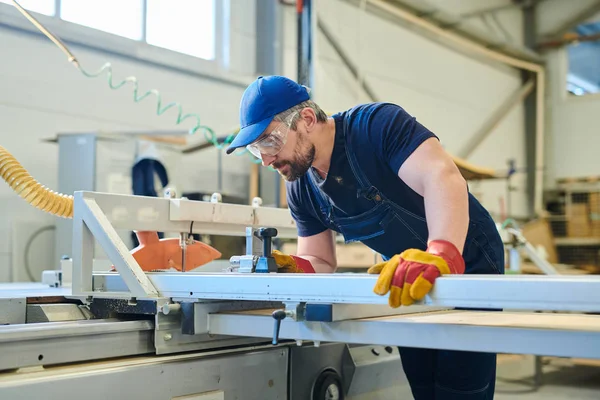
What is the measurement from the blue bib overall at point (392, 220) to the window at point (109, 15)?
313 cm

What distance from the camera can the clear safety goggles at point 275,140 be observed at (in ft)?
5.31

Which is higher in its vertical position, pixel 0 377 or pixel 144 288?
pixel 144 288

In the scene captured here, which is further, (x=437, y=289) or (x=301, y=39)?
(x=301, y=39)

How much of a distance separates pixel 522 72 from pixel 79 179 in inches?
278

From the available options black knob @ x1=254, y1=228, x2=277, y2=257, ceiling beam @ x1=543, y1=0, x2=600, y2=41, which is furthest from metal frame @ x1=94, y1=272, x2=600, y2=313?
ceiling beam @ x1=543, y1=0, x2=600, y2=41

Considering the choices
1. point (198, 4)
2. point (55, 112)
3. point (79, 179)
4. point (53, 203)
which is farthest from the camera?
point (198, 4)

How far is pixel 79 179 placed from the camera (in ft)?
13.0

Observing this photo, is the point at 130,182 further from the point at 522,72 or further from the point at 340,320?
the point at 522,72

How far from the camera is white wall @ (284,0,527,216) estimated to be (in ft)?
20.3

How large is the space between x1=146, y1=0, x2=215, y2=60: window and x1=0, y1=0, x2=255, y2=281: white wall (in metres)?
0.12

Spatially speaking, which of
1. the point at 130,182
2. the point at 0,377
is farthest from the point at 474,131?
the point at 0,377

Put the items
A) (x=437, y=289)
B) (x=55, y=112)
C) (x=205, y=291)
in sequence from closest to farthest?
1. (x=437, y=289)
2. (x=205, y=291)
3. (x=55, y=112)

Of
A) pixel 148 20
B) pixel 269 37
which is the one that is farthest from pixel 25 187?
pixel 269 37

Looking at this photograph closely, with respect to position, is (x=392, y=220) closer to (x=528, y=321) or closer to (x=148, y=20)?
(x=528, y=321)
